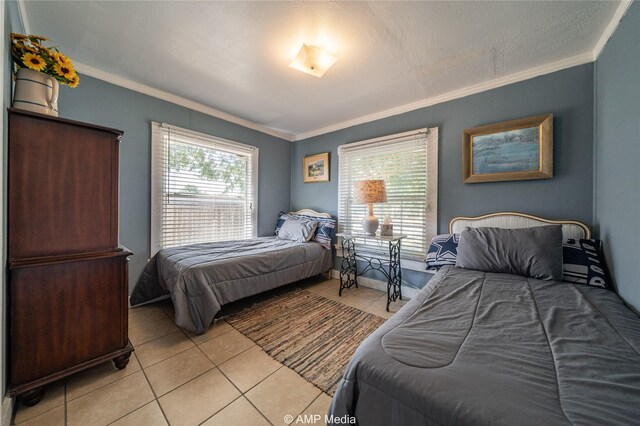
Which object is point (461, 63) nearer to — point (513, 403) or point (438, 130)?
point (438, 130)

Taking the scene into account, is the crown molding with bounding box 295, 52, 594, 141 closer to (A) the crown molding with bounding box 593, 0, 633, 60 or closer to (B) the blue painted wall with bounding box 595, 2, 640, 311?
(A) the crown molding with bounding box 593, 0, 633, 60

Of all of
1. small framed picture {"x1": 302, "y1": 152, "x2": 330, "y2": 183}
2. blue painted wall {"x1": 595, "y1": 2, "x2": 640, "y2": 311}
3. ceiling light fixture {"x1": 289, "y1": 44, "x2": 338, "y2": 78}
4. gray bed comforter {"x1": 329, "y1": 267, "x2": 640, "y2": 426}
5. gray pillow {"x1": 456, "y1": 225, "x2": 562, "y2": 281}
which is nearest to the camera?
gray bed comforter {"x1": 329, "y1": 267, "x2": 640, "y2": 426}

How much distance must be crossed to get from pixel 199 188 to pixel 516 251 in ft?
11.2

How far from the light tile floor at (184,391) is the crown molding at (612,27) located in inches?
119

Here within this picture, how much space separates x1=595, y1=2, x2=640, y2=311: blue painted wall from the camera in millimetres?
1335

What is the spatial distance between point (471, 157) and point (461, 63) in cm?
91

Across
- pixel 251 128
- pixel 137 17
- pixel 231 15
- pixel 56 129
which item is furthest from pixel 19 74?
pixel 251 128

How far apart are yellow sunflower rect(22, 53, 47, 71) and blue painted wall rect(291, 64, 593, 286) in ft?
10.1

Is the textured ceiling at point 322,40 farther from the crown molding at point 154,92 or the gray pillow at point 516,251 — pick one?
the gray pillow at point 516,251

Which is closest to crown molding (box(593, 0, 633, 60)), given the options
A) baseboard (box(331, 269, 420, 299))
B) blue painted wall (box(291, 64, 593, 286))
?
blue painted wall (box(291, 64, 593, 286))

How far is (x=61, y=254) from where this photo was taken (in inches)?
52.2

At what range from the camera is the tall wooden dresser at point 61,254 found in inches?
47.6

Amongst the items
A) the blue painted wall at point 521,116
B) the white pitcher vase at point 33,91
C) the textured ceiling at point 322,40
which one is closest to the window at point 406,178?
the blue painted wall at point 521,116

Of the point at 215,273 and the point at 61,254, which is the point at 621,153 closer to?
the point at 215,273
